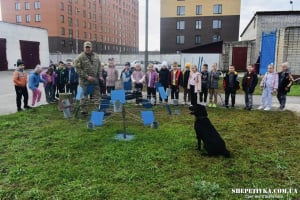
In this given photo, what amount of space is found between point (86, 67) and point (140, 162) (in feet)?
13.0

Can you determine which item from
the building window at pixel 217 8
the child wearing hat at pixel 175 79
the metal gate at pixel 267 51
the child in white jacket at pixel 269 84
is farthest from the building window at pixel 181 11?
the child in white jacket at pixel 269 84

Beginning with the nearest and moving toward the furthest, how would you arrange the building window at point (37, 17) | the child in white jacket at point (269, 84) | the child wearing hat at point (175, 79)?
the child in white jacket at point (269, 84), the child wearing hat at point (175, 79), the building window at point (37, 17)

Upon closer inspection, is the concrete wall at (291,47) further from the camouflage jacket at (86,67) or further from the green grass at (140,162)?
the camouflage jacket at (86,67)

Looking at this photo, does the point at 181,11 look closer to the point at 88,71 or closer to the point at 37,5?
the point at 37,5

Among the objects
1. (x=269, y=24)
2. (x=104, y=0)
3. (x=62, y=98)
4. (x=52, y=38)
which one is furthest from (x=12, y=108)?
(x=104, y=0)

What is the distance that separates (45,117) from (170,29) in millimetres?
43066

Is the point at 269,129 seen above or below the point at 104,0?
below

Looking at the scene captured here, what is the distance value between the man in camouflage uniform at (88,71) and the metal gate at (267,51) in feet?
46.5

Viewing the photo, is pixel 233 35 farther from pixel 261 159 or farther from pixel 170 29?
pixel 261 159

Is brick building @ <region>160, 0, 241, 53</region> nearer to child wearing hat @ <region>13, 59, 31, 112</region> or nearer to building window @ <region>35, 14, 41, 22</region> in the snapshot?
building window @ <region>35, 14, 41, 22</region>

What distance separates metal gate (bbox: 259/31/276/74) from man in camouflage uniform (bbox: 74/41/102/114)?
1417 cm

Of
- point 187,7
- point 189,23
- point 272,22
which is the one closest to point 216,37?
point 189,23

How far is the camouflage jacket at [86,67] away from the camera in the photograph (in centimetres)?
739

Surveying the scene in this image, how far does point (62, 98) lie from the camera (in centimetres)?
859
